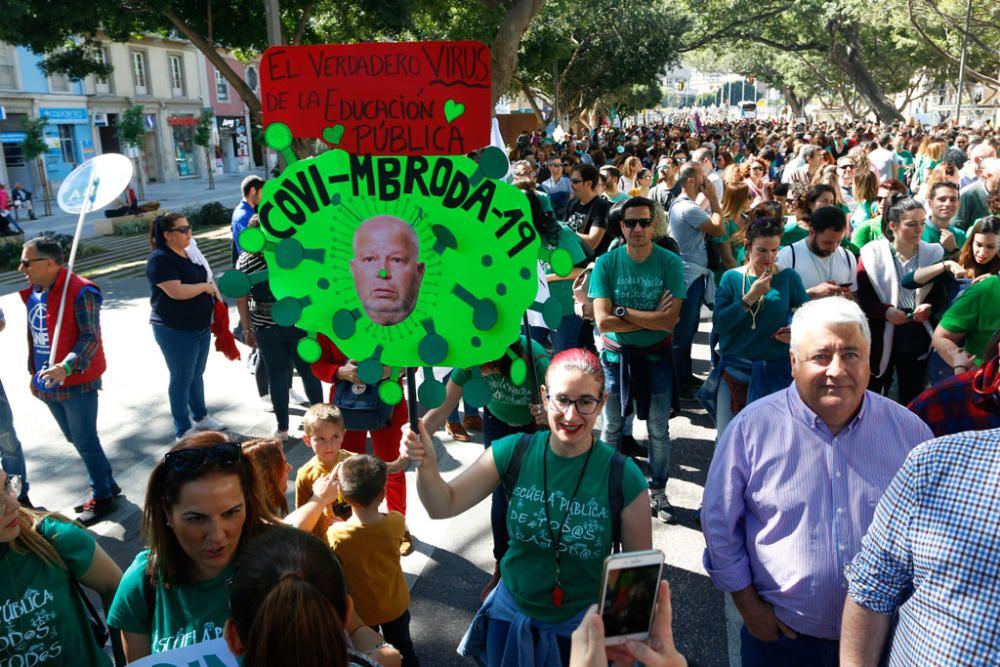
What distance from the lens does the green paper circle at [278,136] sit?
6.71ft

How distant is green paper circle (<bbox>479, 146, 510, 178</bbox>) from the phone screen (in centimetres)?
99

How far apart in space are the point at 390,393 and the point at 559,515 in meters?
0.71

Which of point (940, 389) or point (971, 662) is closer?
point (971, 662)

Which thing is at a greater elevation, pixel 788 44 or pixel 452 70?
pixel 788 44

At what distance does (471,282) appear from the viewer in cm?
208

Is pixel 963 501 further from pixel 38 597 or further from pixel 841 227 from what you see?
pixel 841 227

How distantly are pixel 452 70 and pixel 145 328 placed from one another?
8144 millimetres

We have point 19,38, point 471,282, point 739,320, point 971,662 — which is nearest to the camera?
point 971,662

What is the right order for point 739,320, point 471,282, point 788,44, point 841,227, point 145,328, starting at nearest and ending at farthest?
point 471,282 < point 739,320 < point 841,227 < point 145,328 < point 788,44

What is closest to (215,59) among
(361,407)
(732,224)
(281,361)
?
(281,361)

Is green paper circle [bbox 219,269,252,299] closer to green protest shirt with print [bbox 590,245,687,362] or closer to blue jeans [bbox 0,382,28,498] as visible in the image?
green protest shirt with print [bbox 590,245,687,362]

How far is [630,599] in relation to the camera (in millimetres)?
1661

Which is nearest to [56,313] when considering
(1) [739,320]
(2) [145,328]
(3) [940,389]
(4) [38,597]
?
(4) [38,597]

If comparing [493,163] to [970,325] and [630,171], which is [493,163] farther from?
[630,171]
